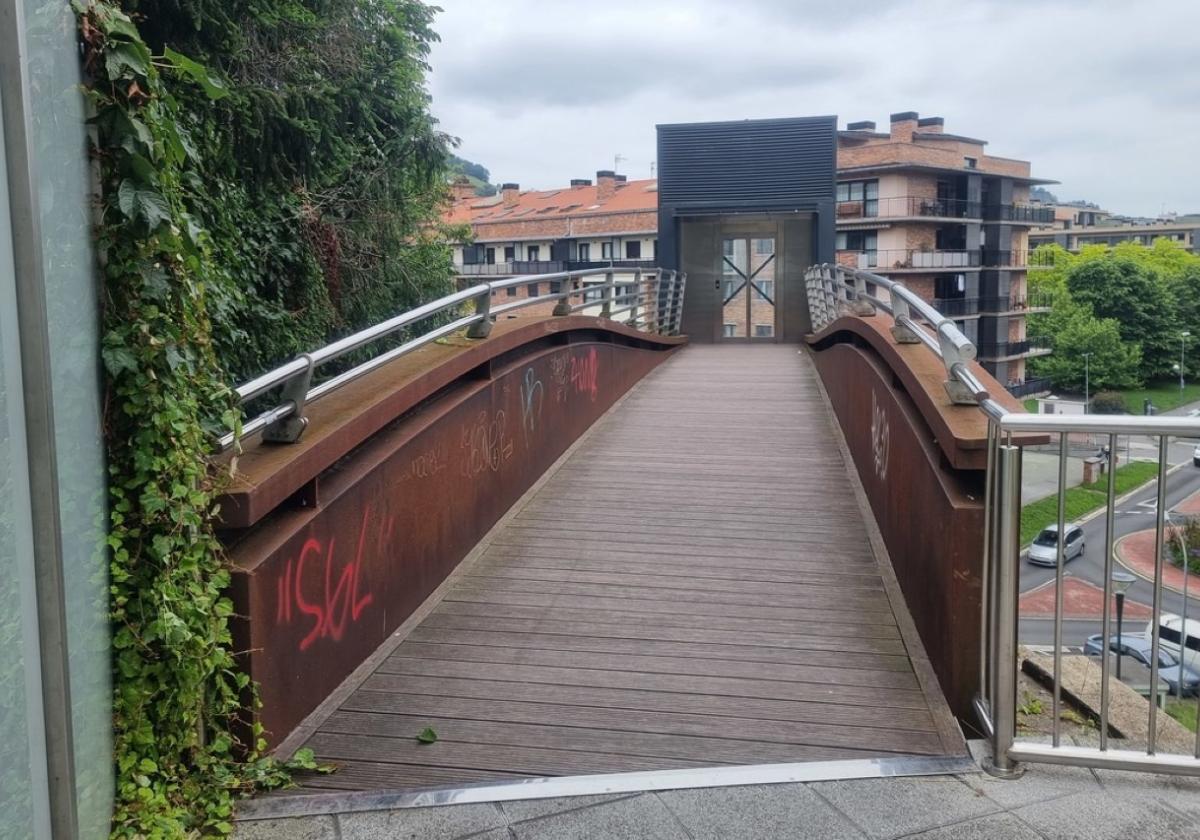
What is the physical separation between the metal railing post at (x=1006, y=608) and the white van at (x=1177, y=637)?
437 millimetres

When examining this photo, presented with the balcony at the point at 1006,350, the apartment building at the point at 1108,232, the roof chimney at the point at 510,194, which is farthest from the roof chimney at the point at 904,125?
the apartment building at the point at 1108,232

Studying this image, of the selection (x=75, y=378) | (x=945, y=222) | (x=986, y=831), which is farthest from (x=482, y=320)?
(x=945, y=222)

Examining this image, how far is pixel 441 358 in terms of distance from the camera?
19.4 ft

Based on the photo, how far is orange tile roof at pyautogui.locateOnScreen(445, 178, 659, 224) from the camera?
54.0 meters

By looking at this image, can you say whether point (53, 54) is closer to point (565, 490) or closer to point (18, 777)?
point (18, 777)

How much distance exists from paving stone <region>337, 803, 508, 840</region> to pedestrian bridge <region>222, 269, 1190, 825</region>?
0.30 feet

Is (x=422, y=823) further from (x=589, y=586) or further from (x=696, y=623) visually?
(x=589, y=586)

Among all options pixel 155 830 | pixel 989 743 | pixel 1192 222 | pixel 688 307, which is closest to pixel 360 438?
pixel 155 830

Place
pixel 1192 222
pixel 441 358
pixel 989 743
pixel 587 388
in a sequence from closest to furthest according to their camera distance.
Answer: pixel 989 743
pixel 441 358
pixel 587 388
pixel 1192 222

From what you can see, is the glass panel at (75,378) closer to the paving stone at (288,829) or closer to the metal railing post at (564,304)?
the paving stone at (288,829)

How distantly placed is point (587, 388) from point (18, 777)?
6.97 meters

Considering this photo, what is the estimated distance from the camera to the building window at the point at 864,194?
5306cm

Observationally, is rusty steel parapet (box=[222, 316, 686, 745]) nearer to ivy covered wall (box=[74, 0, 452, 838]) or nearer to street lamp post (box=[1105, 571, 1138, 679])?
ivy covered wall (box=[74, 0, 452, 838])

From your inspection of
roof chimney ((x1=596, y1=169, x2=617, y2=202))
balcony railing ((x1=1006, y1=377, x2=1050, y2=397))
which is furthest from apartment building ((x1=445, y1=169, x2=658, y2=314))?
balcony railing ((x1=1006, y1=377, x2=1050, y2=397))
